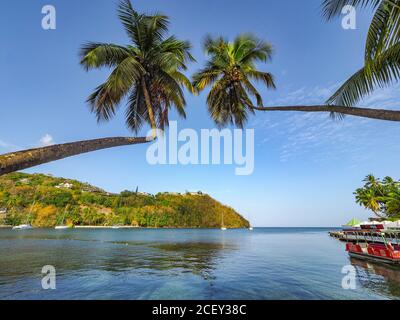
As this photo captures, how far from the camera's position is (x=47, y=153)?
14.7 ft

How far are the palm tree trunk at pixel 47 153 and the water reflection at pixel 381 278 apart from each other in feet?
50.6

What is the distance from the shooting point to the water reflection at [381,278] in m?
12.6

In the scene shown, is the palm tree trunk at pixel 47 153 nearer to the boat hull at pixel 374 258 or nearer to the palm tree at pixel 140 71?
the palm tree at pixel 140 71

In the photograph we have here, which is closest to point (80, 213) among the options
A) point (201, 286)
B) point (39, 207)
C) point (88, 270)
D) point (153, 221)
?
point (39, 207)

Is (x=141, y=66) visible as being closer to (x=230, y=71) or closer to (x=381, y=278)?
(x=230, y=71)

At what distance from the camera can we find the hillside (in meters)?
Answer: 121

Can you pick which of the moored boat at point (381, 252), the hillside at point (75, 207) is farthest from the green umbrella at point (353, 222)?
the hillside at point (75, 207)

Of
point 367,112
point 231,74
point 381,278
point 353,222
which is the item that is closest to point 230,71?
point 231,74

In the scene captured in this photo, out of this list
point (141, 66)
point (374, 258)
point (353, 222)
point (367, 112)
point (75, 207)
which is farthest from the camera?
point (75, 207)

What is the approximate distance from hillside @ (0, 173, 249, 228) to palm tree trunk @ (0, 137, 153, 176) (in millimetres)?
138417

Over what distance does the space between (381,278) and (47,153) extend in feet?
67.6

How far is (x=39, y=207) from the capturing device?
123312mm
